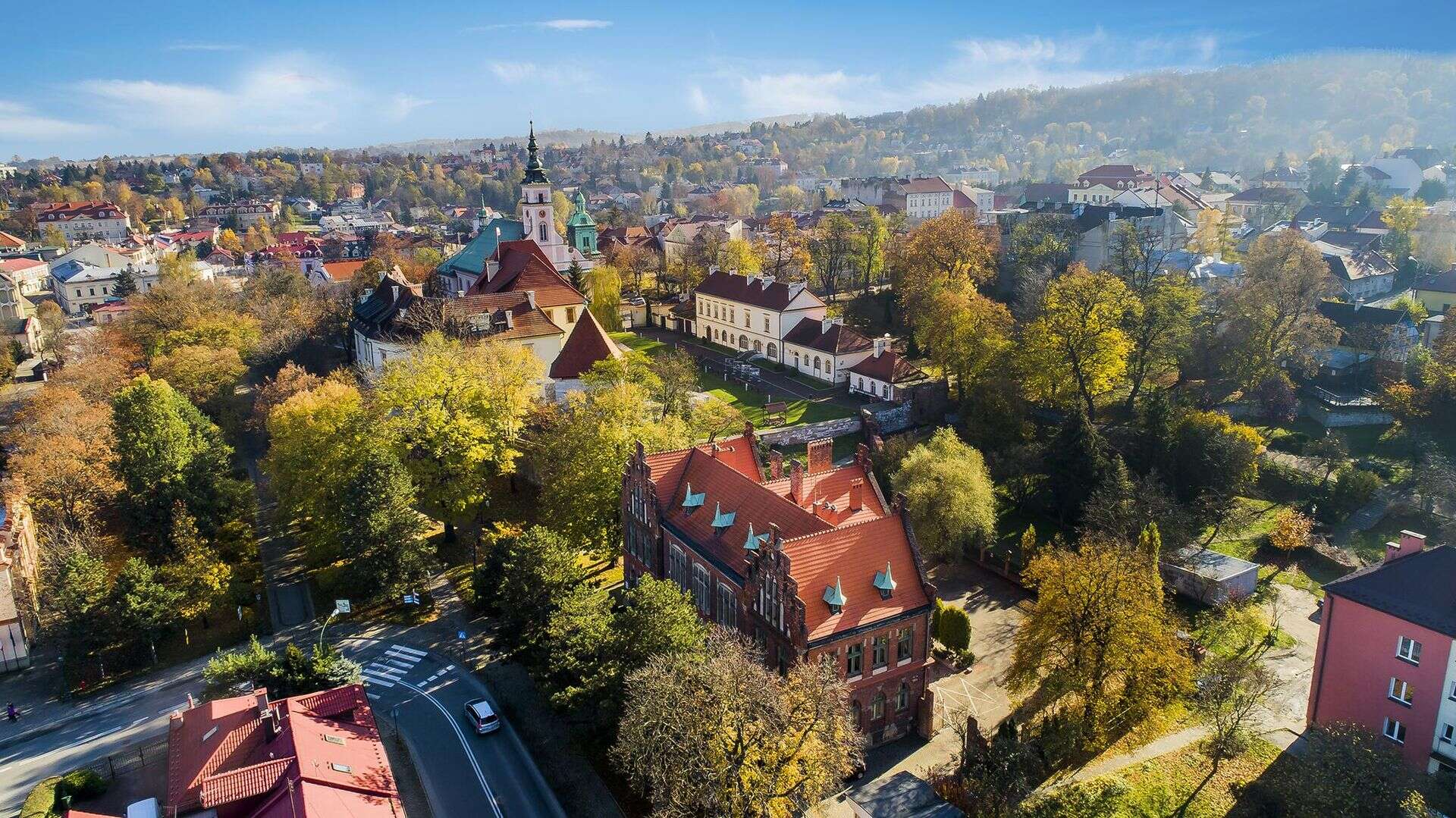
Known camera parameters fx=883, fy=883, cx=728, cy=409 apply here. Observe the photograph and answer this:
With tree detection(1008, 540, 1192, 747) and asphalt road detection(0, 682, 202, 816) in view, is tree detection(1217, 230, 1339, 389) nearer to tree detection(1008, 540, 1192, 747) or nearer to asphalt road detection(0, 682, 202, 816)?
tree detection(1008, 540, 1192, 747)

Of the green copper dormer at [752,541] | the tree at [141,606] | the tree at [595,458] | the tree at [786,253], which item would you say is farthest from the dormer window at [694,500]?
the tree at [786,253]

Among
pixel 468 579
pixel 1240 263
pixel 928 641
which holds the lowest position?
pixel 468 579

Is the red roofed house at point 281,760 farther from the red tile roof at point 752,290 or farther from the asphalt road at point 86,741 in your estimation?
the red tile roof at point 752,290

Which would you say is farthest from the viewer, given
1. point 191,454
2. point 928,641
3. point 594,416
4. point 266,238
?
point 266,238

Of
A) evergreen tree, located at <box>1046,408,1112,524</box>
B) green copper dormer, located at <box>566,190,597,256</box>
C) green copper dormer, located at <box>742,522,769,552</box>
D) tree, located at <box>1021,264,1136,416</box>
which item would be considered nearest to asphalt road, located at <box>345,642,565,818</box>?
green copper dormer, located at <box>742,522,769,552</box>

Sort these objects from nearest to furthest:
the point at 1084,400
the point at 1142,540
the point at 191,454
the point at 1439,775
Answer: the point at 1439,775 → the point at 1142,540 → the point at 191,454 → the point at 1084,400

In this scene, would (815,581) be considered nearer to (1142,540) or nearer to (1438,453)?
A: (1142,540)

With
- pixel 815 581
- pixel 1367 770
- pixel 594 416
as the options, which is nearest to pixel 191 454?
pixel 594 416
